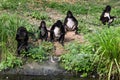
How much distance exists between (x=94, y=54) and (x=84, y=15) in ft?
22.3

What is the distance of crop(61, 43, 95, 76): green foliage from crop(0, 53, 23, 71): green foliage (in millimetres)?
1246

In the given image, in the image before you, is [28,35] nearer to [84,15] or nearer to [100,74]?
[100,74]

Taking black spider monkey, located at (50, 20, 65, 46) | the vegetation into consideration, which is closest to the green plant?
the vegetation

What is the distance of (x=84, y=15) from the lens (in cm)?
1784

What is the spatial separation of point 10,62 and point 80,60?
1.87 meters

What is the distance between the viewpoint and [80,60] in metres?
11.5

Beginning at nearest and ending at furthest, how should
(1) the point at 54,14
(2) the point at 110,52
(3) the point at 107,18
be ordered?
1. (2) the point at 110,52
2. (3) the point at 107,18
3. (1) the point at 54,14

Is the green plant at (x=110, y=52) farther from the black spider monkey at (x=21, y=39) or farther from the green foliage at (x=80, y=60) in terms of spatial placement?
the black spider monkey at (x=21, y=39)

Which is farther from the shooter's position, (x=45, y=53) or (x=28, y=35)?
(x=28, y=35)

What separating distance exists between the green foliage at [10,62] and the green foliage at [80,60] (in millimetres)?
1246

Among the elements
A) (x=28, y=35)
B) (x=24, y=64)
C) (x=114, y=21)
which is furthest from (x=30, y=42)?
(x=114, y=21)

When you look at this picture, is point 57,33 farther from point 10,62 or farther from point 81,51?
point 10,62

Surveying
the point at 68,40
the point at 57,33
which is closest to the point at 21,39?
the point at 57,33

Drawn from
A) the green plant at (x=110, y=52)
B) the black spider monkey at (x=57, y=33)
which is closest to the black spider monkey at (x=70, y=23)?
the black spider monkey at (x=57, y=33)
